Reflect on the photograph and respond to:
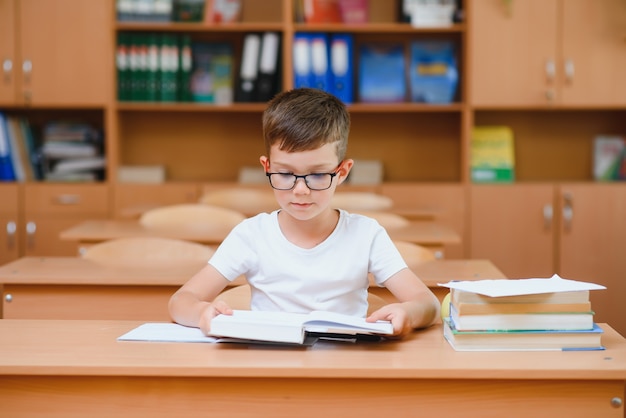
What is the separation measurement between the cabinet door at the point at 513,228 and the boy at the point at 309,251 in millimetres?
3146

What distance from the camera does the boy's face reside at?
5.69 ft

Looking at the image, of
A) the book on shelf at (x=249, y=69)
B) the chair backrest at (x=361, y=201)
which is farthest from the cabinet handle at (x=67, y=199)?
the chair backrest at (x=361, y=201)

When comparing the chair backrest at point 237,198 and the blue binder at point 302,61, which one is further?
the blue binder at point 302,61

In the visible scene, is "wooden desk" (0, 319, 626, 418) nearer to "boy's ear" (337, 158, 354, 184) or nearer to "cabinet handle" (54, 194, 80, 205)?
"boy's ear" (337, 158, 354, 184)

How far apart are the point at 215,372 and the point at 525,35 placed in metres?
3.93

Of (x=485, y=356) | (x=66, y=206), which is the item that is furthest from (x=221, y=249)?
(x=66, y=206)

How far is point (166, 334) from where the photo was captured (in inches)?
65.3

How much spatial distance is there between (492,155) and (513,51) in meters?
0.60

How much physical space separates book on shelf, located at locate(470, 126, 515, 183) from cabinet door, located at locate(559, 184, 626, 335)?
0.35 meters

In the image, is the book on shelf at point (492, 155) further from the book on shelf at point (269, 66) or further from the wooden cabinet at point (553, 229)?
the book on shelf at point (269, 66)

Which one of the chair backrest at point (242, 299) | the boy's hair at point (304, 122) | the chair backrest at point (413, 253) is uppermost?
the boy's hair at point (304, 122)

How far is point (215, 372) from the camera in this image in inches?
56.4

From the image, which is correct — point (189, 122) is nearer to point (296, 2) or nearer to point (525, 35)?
point (296, 2)

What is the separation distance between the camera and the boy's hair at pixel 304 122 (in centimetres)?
176
